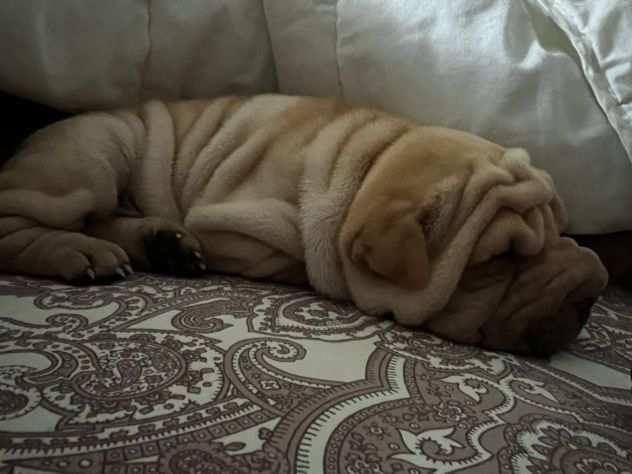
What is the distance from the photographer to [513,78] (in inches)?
53.2

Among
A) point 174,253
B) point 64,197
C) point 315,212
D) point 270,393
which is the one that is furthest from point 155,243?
point 270,393

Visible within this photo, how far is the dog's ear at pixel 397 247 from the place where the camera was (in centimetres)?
113

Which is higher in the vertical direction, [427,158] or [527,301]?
[427,158]

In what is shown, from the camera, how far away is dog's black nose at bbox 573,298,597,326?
1136mm

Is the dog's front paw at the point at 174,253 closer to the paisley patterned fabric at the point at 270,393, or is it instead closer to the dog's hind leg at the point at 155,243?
the dog's hind leg at the point at 155,243

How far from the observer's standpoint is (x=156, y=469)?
0.69m

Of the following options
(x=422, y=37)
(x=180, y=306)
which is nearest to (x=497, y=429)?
(x=180, y=306)

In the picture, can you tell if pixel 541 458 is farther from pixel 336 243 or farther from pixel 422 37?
pixel 422 37

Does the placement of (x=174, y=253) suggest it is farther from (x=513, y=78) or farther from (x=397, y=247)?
(x=513, y=78)

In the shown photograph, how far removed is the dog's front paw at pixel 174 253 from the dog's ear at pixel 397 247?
0.30 metres

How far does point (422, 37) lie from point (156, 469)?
101cm

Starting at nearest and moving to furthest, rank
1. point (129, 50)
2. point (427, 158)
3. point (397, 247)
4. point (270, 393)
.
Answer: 1. point (270, 393)
2. point (397, 247)
3. point (427, 158)
4. point (129, 50)

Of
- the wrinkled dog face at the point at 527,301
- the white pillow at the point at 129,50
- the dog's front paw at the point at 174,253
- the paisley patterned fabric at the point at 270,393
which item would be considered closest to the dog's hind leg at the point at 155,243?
the dog's front paw at the point at 174,253

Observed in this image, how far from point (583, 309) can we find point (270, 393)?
1.82 feet
